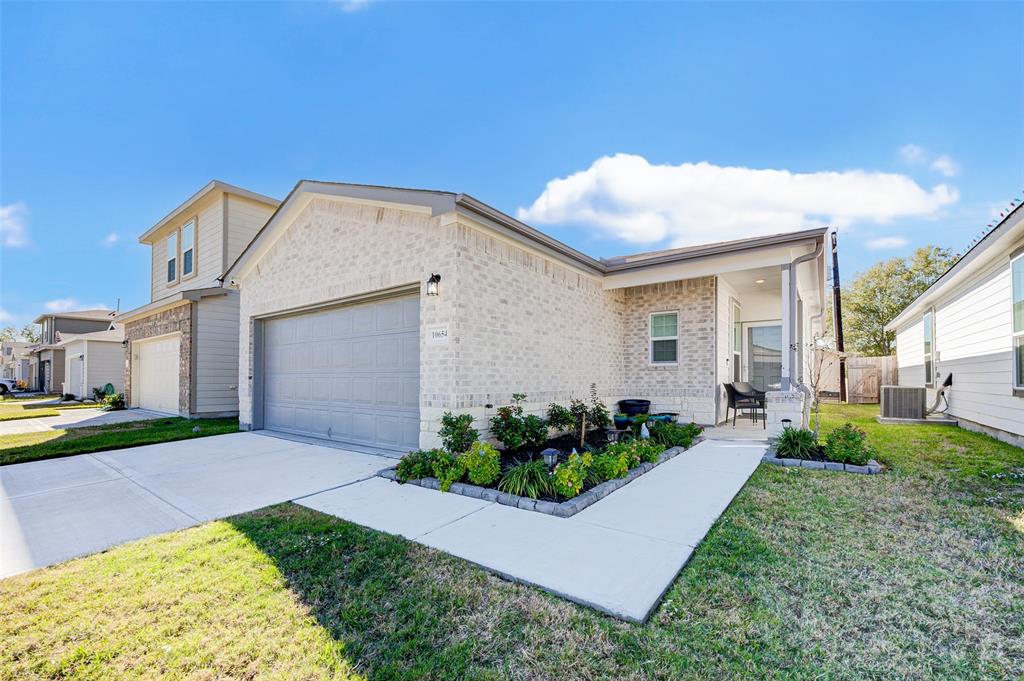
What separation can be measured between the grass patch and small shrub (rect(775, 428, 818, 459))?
1037 cm

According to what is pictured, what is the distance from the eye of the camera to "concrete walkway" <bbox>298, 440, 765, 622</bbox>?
9.35ft

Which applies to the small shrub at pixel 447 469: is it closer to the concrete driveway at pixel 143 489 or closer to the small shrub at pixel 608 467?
the concrete driveway at pixel 143 489

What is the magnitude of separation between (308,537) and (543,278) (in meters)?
5.56

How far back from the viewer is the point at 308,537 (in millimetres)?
3609

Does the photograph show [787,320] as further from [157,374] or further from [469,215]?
[157,374]

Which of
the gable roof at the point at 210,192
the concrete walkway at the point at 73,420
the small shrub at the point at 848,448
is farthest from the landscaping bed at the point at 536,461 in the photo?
the gable roof at the point at 210,192

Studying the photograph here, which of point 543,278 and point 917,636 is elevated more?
point 543,278

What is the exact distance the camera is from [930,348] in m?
11.9

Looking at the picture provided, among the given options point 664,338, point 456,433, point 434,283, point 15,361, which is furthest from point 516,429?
point 15,361

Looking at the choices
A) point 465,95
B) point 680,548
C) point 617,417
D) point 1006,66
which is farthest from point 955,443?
point 465,95

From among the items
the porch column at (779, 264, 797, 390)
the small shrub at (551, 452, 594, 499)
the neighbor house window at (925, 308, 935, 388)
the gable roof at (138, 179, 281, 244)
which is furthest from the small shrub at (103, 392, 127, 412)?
the neighbor house window at (925, 308, 935, 388)

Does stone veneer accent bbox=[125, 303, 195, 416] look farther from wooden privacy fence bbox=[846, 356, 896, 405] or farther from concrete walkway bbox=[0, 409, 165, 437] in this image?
wooden privacy fence bbox=[846, 356, 896, 405]

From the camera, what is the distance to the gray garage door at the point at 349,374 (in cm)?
716

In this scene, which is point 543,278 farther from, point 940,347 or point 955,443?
point 940,347
